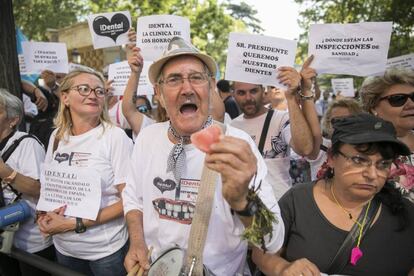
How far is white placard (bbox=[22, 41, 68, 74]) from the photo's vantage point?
4.45 m

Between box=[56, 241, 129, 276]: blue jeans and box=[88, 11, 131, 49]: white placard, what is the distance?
83.0 inches

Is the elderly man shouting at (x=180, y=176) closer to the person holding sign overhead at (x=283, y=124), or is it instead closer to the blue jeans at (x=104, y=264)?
the blue jeans at (x=104, y=264)

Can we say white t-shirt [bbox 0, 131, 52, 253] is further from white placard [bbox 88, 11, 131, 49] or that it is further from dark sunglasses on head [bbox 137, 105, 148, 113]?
dark sunglasses on head [bbox 137, 105, 148, 113]

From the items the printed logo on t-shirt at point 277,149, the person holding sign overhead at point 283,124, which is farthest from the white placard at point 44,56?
the printed logo on t-shirt at point 277,149

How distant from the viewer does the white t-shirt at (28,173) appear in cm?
275

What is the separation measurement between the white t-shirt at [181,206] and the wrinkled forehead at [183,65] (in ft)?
1.09

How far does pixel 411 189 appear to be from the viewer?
2.21 metres

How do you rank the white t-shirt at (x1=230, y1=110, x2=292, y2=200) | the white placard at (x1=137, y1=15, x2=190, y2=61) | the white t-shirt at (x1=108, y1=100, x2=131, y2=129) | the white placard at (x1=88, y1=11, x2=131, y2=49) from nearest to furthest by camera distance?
the white t-shirt at (x1=230, y1=110, x2=292, y2=200) < the white placard at (x1=137, y1=15, x2=190, y2=61) < the white placard at (x1=88, y1=11, x2=131, y2=49) < the white t-shirt at (x1=108, y1=100, x2=131, y2=129)

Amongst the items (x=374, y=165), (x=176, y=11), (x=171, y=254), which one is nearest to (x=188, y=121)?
(x=171, y=254)

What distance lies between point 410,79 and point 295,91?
769 mm

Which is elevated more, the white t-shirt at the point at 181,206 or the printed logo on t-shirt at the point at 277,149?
the white t-shirt at the point at 181,206

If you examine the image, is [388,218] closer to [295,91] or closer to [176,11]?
[295,91]

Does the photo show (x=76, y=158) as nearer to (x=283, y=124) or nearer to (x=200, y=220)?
(x=200, y=220)

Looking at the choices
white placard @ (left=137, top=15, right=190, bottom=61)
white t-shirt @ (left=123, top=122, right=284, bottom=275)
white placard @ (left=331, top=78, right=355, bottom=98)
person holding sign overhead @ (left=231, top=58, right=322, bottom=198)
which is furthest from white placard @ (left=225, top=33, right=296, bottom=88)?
white placard @ (left=331, top=78, right=355, bottom=98)
